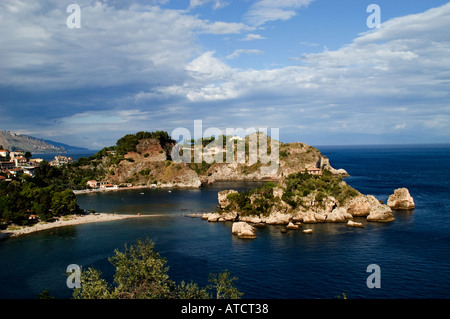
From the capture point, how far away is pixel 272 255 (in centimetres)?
4466

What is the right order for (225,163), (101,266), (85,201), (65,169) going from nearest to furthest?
(101,266) < (85,201) < (65,169) < (225,163)

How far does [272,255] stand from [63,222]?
1709 inches

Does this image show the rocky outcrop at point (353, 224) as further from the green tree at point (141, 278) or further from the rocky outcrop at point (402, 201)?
the green tree at point (141, 278)

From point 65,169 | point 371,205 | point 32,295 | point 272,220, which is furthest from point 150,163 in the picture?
point 32,295

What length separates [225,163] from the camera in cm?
14738

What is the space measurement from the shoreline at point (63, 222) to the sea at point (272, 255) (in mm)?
2254

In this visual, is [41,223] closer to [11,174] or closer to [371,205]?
[11,174]

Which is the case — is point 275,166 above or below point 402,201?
above

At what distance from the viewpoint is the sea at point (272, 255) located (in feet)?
113

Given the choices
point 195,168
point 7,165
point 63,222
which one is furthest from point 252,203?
point 7,165

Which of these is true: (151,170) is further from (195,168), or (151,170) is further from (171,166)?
(195,168)

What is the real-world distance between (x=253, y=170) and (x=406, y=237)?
9179 centimetres

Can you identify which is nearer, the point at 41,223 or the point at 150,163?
the point at 41,223

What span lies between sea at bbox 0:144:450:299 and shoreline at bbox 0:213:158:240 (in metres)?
2.25
